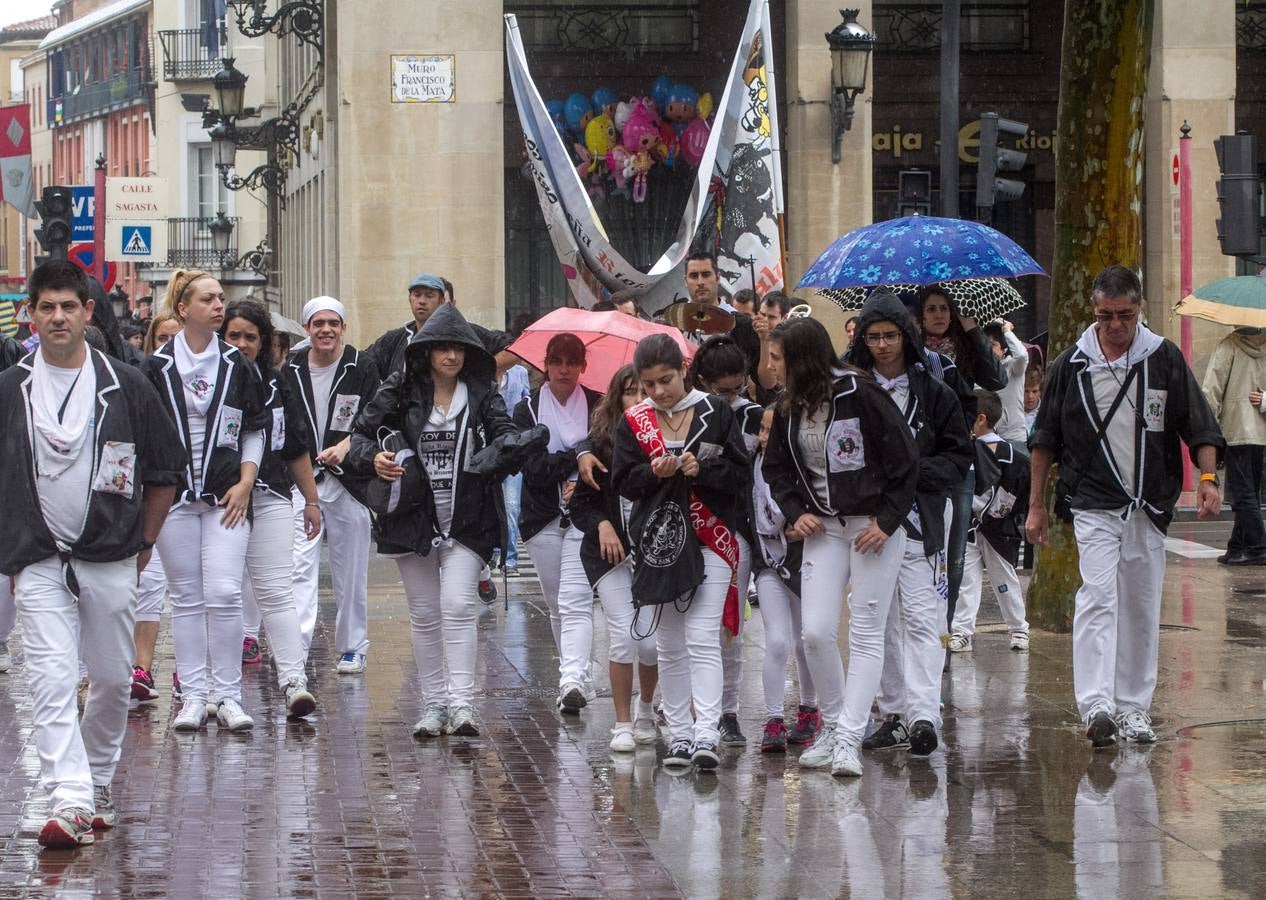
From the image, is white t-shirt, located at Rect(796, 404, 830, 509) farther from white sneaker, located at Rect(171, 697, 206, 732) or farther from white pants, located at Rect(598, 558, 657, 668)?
white sneaker, located at Rect(171, 697, 206, 732)

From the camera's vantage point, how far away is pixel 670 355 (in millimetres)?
8672

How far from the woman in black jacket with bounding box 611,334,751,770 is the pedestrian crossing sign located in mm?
24166

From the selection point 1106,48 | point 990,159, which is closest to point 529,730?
point 1106,48

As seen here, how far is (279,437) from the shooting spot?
32.8 feet

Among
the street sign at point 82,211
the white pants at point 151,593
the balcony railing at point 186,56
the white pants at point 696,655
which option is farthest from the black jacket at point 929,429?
the balcony railing at point 186,56

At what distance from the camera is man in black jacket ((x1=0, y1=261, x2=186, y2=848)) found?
7.35 meters

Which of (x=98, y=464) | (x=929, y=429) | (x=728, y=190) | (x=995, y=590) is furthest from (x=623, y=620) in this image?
(x=728, y=190)

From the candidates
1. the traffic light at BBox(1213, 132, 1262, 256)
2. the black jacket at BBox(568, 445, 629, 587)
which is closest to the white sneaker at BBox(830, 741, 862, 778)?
the black jacket at BBox(568, 445, 629, 587)

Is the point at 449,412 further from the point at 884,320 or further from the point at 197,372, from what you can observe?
the point at 884,320

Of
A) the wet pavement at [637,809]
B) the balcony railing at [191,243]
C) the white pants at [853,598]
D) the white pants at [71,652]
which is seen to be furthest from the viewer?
the balcony railing at [191,243]

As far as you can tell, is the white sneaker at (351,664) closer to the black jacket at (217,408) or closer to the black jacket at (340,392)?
the black jacket at (340,392)

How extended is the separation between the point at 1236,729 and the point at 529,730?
303cm

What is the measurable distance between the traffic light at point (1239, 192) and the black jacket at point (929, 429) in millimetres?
7551

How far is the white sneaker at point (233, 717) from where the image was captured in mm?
9641
